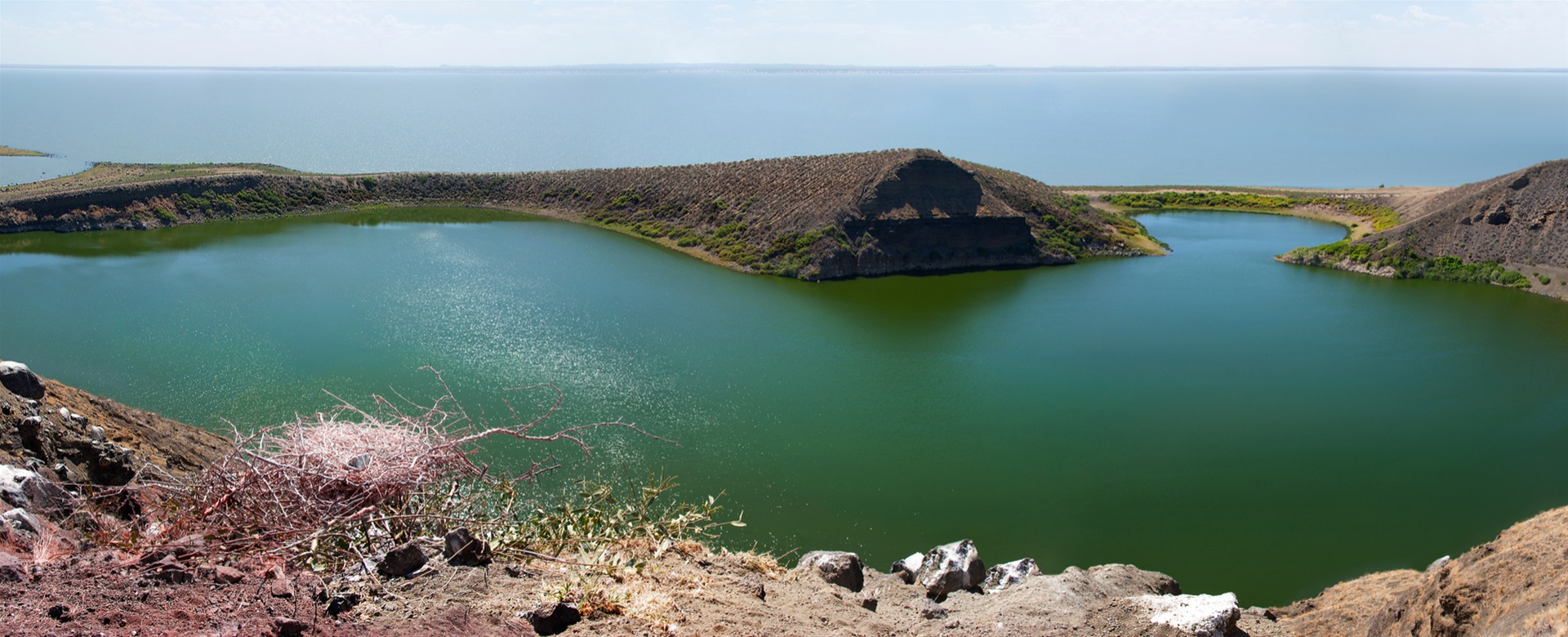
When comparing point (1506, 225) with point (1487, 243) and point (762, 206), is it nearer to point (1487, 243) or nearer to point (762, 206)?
point (1487, 243)

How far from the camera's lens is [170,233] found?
45688 millimetres

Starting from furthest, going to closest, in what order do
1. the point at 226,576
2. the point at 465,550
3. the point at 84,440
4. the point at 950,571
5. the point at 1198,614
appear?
the point at 84,440 < the point at 950,571 < the point at 1198,614 < the point at 465,550 < the point at 226,576

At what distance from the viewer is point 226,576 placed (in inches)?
218

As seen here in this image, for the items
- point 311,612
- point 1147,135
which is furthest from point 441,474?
point 1147,135

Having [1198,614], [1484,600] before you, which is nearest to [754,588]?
[1198,614]

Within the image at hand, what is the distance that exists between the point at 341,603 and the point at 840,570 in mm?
5435

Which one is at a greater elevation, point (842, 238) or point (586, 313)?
point (842, 238)

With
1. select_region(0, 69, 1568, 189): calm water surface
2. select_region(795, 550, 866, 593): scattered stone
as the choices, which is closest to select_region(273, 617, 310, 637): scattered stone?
select_region(795, 550, 866, 593): scattered stone

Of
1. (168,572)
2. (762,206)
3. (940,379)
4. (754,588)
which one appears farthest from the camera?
(762,206)

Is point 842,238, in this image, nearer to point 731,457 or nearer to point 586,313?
point 586,313

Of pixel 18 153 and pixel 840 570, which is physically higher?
pixel 18 153

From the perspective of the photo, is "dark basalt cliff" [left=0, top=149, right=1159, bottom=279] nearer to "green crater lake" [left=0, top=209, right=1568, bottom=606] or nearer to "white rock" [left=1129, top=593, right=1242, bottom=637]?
"green crater lake" [left=0, top=209, right=1568, bottom=606]

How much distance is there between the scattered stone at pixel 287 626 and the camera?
207 inches

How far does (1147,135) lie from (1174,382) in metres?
120
